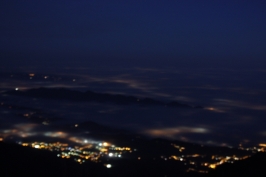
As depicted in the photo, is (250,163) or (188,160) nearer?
(250,163)

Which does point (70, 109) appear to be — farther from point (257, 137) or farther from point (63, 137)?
point (257, 137)

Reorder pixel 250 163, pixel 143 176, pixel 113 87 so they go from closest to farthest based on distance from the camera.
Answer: pixel 250 163, pixel 143 176, pixel 113 87

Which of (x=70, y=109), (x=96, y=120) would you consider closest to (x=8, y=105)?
(x=70, y=109)

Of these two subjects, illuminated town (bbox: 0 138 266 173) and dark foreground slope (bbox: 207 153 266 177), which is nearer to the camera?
dark foreground slope (bbox: 207 153 266 177)

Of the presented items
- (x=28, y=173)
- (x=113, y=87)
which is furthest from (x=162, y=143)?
(x=113, y=87)

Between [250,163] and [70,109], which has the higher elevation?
[250,163]

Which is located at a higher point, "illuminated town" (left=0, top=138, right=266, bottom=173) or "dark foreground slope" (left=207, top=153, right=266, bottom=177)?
"dark foreground slope" (left=207, top=153, right=266, bottom=177)

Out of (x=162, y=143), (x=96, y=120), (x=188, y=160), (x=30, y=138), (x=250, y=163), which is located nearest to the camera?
(x=250, y=163)

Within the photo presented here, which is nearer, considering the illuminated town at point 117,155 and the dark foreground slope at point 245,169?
the dark foreground slope at point 245,169

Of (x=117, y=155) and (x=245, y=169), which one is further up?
(x=245, y=169)

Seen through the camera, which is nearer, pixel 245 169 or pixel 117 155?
pixel 245 169

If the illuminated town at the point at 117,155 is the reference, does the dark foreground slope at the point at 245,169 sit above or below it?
above
